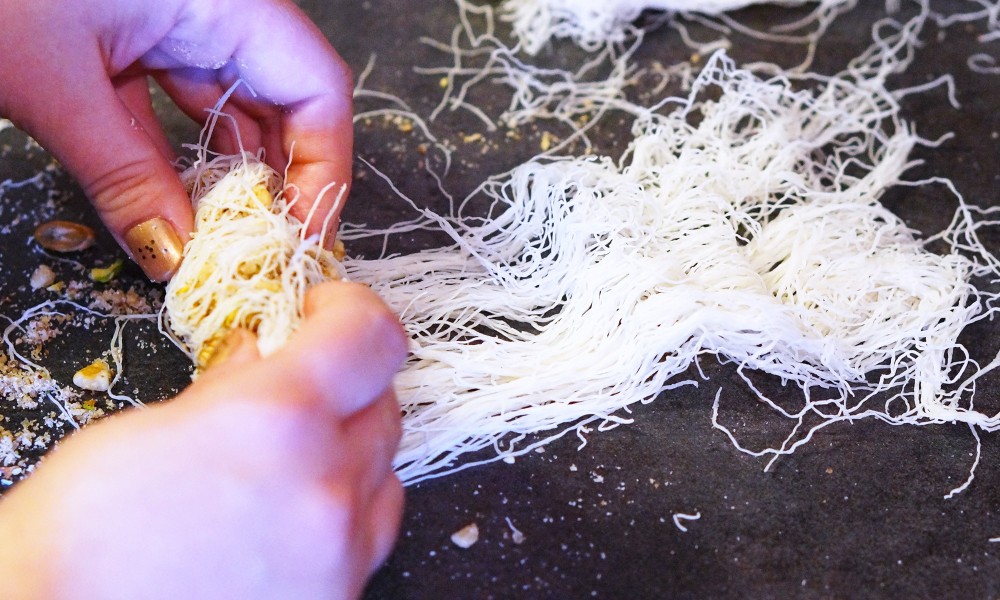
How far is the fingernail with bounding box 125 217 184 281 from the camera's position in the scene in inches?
37.8

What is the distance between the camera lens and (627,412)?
1.07 metres

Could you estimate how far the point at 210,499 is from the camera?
0.72m

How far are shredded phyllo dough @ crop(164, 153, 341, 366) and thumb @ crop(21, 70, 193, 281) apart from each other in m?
0.03

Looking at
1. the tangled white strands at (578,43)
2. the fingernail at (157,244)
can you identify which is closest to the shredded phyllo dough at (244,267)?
the fingernail at (157,244)

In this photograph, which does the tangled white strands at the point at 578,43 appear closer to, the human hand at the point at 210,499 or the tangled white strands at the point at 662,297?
the tangled white strands at the point at 662,297

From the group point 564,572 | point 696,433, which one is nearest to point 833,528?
point 696,433

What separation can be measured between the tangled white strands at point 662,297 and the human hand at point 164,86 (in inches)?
7.6

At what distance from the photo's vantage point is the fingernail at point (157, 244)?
37.8 inches

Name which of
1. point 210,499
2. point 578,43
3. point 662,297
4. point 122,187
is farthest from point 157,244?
point 578,43

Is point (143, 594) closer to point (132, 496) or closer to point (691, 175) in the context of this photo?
point (132, 496)

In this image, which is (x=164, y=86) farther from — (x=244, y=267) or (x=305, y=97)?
(x=244, y=267)

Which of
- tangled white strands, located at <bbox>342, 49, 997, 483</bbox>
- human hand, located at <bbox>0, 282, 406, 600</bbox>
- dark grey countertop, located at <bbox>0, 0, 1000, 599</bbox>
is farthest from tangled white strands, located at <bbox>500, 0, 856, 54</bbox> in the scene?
human hand, located at <bbox>0, 282, 406, 600</bbox>

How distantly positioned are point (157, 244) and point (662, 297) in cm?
62

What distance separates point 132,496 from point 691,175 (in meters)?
0.86
